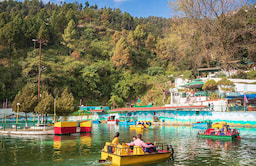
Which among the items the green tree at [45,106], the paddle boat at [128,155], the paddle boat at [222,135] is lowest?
the paddle boat at [222,135]

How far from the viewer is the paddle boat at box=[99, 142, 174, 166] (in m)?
14.1

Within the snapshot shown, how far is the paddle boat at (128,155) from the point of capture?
14.1 m

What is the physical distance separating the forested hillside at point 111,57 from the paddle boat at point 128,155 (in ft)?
69.5

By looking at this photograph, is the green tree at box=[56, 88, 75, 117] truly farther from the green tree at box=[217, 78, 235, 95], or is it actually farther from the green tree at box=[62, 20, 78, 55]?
the green tree at box=[62, 20, 78, 55]

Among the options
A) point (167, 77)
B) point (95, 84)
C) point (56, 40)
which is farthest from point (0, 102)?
point (167, 77)

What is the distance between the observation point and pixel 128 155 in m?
14.1

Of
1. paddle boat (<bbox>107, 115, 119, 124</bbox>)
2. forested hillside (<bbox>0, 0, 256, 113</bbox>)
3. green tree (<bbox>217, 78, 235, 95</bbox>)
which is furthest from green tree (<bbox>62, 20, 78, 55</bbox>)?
green tree (<bbox>217, 78, 235, 95</bbox>)

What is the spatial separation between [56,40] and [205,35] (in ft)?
182

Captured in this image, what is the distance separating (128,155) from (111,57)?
72.6 m

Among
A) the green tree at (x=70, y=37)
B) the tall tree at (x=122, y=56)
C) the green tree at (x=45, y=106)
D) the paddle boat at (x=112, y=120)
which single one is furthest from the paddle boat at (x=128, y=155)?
the green tree at (x=70, y=37)

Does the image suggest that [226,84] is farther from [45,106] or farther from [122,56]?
[122,56]

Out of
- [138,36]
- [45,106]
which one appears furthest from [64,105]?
[138,36]

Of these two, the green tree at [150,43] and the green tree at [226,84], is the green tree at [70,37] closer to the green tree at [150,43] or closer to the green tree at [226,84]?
the green tree at [150,43]

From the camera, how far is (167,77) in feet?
237
